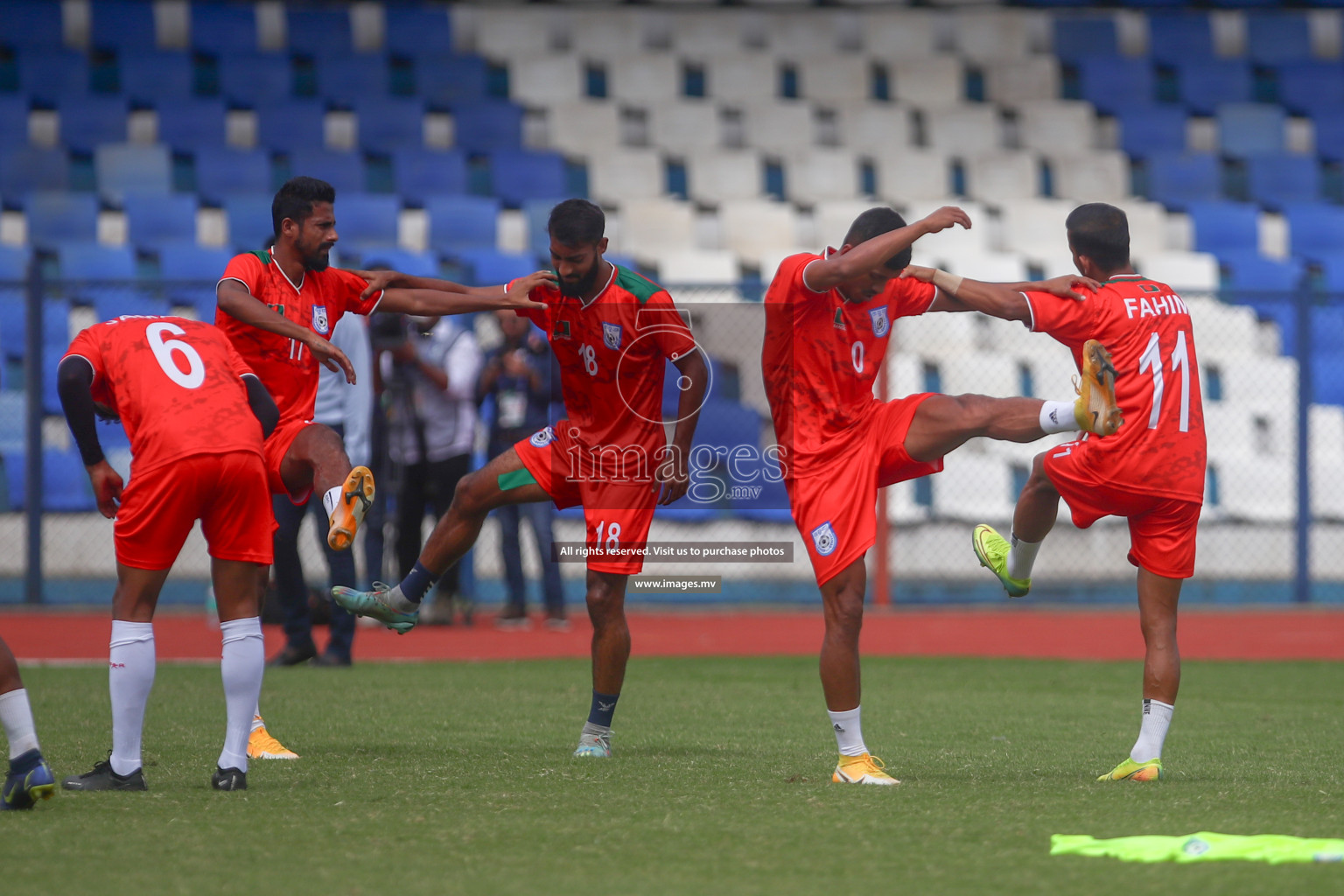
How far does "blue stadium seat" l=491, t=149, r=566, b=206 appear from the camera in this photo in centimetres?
1522

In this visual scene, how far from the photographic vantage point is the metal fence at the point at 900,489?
11.6 metres

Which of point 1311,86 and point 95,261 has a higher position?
point 1311,86

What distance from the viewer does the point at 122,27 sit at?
15.6 metres

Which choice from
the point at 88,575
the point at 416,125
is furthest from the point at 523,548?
the point at 416,125

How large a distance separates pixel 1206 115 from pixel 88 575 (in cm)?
1277

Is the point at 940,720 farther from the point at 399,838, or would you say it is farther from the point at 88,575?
the point at 88,575

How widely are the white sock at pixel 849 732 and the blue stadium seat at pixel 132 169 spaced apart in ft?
37.8

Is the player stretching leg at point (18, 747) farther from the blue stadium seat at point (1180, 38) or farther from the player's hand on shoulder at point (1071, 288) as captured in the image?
the blue stadium seat at point (1180, 38)

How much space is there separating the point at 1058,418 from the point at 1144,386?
13.3 inches

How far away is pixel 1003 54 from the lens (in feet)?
55.8

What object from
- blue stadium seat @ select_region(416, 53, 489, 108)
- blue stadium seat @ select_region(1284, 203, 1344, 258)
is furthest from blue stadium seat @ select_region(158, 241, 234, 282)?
blue stadium seat @ select_region(1284, 203, 1344, 258)

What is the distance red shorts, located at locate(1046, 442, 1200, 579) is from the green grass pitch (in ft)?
2.50

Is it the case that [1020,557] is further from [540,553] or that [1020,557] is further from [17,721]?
[540,553]

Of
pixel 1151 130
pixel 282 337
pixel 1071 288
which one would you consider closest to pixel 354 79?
pixel 1151 130
